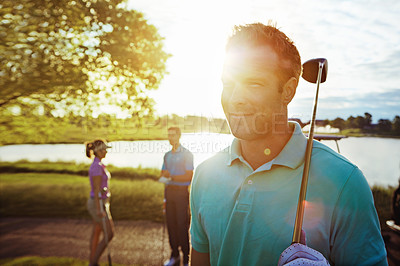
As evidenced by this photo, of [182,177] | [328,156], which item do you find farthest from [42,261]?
[328,156]

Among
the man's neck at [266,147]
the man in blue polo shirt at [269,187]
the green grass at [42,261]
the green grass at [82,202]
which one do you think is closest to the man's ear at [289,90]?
the man in blue polo shirt at [269,187]

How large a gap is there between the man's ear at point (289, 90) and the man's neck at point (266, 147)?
0.15m

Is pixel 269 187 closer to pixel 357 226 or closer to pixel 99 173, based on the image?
pixel 357 226

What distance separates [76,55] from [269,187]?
23.4 ft

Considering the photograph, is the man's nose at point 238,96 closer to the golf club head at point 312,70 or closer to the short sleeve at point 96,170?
the golf club head at point 312,70

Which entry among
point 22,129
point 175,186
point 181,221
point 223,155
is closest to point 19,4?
point 22,129

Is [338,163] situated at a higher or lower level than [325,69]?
lower

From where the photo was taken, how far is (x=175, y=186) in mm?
5219

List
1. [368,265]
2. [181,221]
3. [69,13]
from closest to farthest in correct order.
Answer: [368,265], [181,221], [69,13]

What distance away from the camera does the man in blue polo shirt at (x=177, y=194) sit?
17.0 ft

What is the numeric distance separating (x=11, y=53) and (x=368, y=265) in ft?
23.8

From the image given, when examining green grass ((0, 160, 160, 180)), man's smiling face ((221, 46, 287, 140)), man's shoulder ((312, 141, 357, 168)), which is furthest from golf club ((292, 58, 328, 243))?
green grass ((0, 160, 160, 180))

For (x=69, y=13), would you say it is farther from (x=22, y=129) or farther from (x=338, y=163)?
(x=338, y=163)

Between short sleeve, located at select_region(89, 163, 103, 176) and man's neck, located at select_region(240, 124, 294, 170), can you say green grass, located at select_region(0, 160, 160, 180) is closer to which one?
short sleeve, located at select_region(89, 163, 103, 176)
